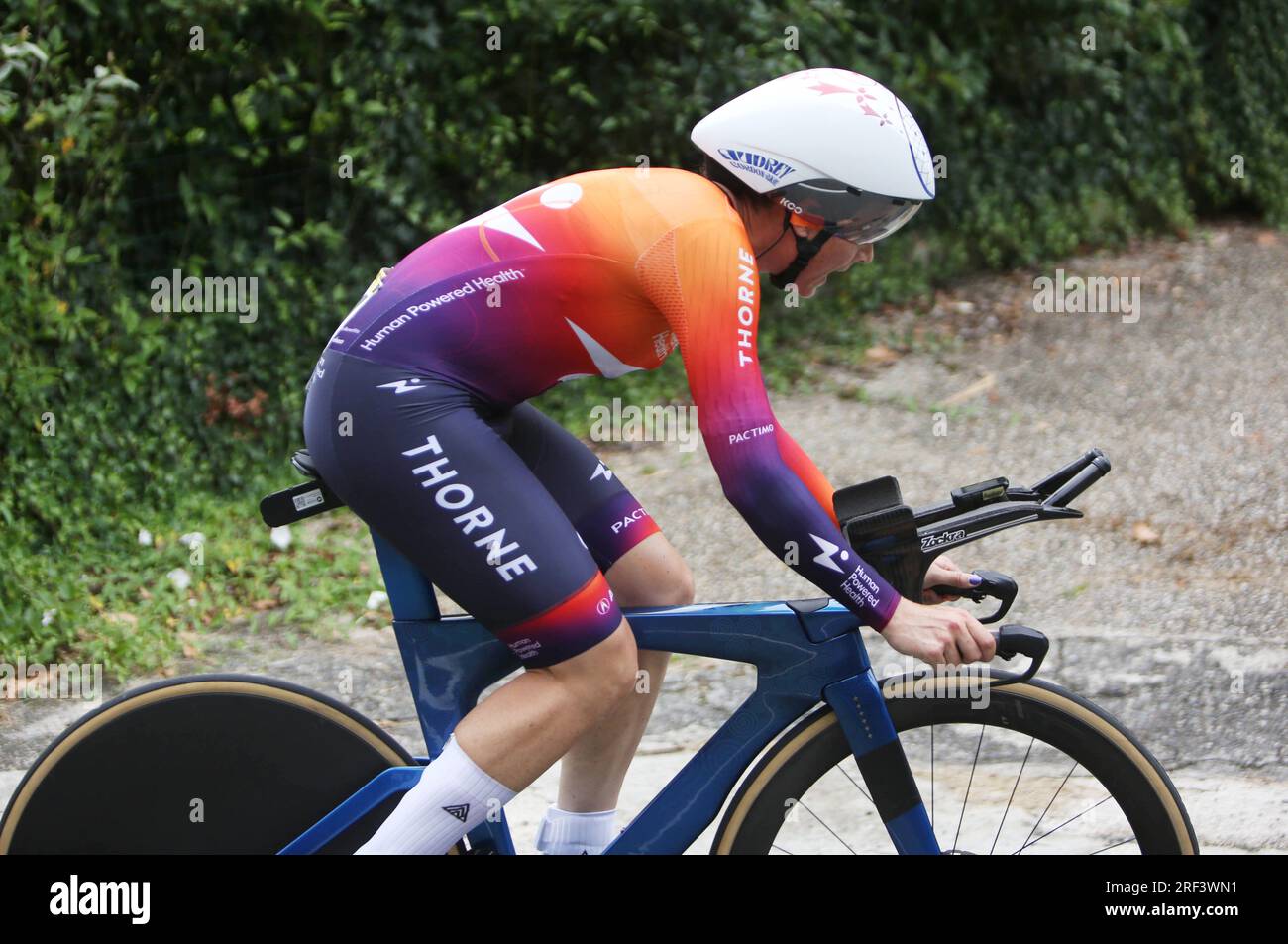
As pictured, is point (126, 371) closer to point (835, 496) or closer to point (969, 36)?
point (835, 496)

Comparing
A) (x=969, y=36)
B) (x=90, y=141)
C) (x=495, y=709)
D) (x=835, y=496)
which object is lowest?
(x=495, y=709)

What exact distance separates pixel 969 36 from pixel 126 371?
201 inches

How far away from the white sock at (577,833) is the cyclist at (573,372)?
35cm

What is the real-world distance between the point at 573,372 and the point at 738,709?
0.71 metres

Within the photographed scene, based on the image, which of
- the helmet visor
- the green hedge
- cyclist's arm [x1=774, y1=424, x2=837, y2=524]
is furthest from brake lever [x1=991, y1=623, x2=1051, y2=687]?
the green hedge

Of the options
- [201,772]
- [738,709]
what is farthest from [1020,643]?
[201,772]

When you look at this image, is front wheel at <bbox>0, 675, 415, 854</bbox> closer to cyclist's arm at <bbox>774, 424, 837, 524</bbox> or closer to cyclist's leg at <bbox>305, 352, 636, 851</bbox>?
cyclist's leg at <bbox>305, 352, 636, 851</bbox>

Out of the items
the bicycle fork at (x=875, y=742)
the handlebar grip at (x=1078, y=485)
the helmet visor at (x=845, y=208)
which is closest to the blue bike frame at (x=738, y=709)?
the bicycle fork at (x=875, y=742)

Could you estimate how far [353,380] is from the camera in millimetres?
2662

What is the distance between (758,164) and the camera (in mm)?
2674

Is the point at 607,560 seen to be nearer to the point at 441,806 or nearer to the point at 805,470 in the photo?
the point at 805,470

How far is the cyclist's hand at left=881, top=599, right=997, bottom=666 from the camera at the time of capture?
2.52 metres

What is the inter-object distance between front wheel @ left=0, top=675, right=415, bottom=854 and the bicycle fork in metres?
0.87
